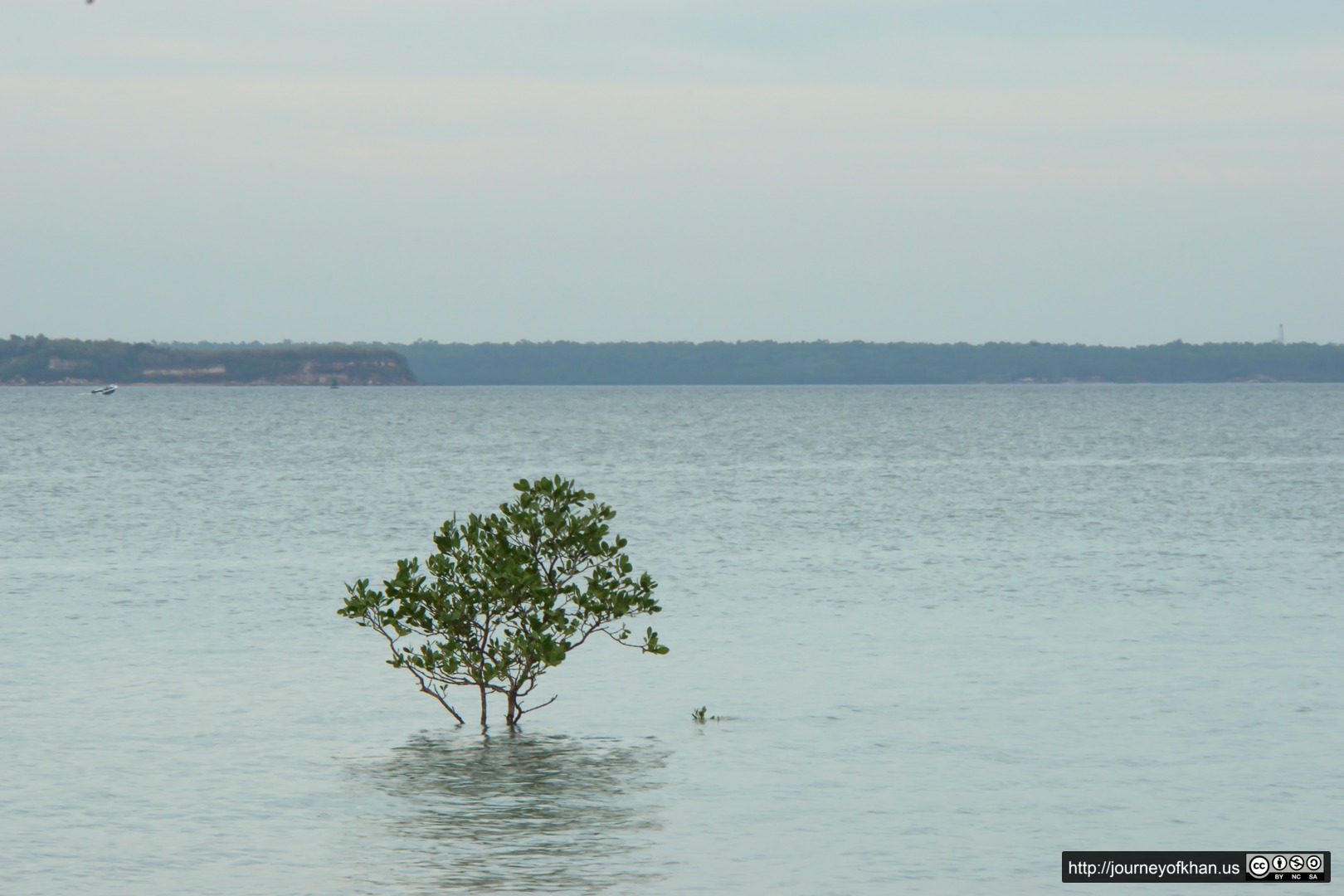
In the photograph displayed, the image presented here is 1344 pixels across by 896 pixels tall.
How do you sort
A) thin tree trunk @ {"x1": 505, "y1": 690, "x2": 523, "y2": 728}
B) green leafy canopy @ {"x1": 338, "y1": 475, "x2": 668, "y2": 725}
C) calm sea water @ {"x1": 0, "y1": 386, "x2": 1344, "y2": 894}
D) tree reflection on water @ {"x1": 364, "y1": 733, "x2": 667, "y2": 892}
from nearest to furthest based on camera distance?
1. tree reflection on water @ {"x1": 364, "y1": 733, "x2": 667, "y2": 892}
2. calm sea water @ {"x1": 0, "y1": 386, "x2": 1344, "y2": 894}
3. green leafy canopy @ {"x1": 338, "y1": 475, "x2": 668, "y2": 725}
4. thin tree trunk @ {"x1": 505, "y1": 690, "x2": 523, "y2": 728}

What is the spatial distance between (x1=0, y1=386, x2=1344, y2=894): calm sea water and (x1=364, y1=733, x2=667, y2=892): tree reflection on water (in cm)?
6

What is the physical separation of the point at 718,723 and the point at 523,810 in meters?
5.04

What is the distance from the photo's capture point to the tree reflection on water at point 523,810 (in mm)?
14367

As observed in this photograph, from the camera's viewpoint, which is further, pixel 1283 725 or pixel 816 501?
pixel 816 501

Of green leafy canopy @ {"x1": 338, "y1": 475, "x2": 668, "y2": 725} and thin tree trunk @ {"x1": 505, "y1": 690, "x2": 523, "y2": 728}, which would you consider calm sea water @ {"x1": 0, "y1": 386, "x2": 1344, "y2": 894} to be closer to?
thin tree trunk @ {"x1": 505, "y1": 690, "x2": 523, "y2": 728}

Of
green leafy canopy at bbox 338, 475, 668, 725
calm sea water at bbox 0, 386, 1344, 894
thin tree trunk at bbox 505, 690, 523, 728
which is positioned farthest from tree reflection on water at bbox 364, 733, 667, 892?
green leafy canopy at bbox 338, 475, 668, 725

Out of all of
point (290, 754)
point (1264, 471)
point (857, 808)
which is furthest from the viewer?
point (1264, 471)

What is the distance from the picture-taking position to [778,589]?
36.4m

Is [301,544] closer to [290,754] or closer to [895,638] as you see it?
[895,638]

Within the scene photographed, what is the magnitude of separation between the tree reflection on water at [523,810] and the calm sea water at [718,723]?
0.06 m

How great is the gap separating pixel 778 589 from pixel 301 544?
18.3 m

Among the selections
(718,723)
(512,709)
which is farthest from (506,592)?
(718,723)

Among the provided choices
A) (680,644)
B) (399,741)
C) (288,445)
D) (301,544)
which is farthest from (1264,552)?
(288,445)

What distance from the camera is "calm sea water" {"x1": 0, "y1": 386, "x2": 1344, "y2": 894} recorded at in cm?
1523
